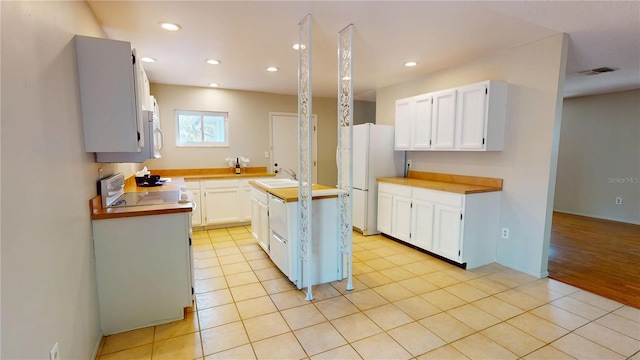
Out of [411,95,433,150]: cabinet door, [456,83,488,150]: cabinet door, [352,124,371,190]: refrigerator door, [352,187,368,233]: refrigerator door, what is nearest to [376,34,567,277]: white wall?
[456,83,488,150]: cabinet door

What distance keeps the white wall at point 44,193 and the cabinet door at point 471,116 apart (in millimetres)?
3398

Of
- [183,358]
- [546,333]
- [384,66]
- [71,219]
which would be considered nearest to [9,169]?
[71,219]

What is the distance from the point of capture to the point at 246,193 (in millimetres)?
4832

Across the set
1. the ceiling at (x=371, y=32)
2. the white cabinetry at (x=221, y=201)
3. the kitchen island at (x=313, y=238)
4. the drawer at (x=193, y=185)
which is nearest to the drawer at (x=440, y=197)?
the kitchen island at (x=313, y=238)

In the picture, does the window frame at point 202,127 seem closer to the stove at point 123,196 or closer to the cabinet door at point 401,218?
the stove at point 123,196

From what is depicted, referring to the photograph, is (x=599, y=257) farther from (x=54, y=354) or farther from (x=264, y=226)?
(x=54, y=354)

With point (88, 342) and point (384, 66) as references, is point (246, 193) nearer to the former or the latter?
point (384, 66)

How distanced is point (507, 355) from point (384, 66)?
10.3 ft

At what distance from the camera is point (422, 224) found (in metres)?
3.58

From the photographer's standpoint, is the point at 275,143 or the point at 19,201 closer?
the point at 19,201

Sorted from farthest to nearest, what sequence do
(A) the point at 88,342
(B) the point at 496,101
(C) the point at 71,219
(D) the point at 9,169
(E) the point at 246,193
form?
1. (E) the point at 246,193
2. (B) the point at 496,101
3. (A) the point at 88,342
4. (C) the point at 71,219
5. (D) the point at 9,169

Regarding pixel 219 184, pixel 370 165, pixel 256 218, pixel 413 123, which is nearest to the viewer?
pixel 256 218

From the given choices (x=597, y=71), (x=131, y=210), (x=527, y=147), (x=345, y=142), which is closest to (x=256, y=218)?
(x=345, y=142)

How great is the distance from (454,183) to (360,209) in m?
1.32
